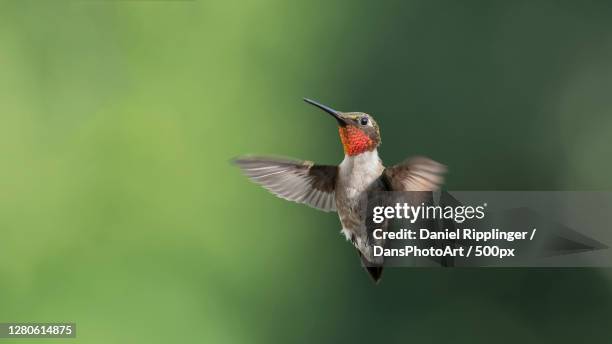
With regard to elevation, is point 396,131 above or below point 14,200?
above

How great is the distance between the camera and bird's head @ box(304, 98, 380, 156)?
198cm

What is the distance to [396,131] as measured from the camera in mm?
4164

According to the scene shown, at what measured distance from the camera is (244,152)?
425cm

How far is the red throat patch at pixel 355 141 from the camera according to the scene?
6.51 feet

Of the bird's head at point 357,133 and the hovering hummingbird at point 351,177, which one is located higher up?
the bird's head at point 357,133

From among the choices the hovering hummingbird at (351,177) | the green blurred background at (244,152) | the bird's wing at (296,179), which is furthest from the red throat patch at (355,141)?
the green blurred background at (244,152)

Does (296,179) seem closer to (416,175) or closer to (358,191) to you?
(358,191)

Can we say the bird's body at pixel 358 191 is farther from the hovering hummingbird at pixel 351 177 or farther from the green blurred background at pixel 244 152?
the green blurred background at pixel 244 152

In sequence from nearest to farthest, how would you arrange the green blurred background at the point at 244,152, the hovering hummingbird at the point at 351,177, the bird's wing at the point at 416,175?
the bird's wing at the point at 416,175 < the hovering hummingbird at the point at 351,177 < the green blurred background at the point at 244,152

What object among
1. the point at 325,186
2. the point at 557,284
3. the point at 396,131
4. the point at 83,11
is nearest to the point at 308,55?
the point at 396,131

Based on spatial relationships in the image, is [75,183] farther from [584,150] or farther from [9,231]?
[584,150]

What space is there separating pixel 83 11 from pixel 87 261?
1.50 m

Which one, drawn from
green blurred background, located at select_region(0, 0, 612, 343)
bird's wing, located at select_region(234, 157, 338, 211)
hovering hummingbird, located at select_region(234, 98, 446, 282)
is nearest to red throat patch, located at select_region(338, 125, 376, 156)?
hovering hummingbird, located at select_region(234, 98, 446, 282)

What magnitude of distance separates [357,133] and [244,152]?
2.29 meters
